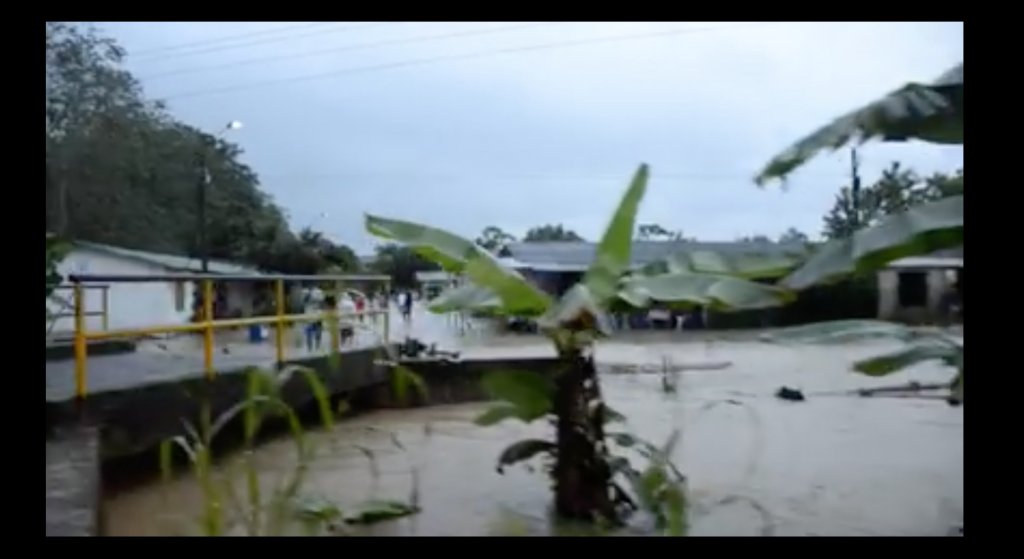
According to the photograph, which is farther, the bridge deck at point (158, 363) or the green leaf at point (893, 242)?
the bridge deck at point (158, 363)

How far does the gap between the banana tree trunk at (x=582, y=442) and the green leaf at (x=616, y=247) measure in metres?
0.63

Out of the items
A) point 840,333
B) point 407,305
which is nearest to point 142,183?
point 407,305

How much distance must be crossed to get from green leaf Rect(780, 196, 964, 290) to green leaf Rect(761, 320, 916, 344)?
2.13 feet

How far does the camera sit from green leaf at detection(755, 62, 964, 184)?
2.74 meters

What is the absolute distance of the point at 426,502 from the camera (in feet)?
19.9

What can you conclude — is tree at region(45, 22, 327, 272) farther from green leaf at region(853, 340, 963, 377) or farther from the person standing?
green leaf at region(853, 340, 963, 377)

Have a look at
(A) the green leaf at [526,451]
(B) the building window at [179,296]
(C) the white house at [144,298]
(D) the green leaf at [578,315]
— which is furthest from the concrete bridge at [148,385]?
(D) the green leaf at [578,315]

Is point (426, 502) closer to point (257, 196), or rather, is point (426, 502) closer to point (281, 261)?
point (281, 261)

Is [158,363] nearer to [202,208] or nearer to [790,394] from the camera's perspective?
[790,394]

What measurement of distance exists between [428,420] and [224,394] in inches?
154

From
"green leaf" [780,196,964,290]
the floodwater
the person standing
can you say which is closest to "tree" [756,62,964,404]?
"green leaf" [780,196,964,290]

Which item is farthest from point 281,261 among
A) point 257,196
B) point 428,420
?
point 428,420

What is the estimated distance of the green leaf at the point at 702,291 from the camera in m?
3.85

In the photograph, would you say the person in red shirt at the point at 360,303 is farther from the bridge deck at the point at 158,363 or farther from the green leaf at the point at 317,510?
the green leaf at the point at 317,510
